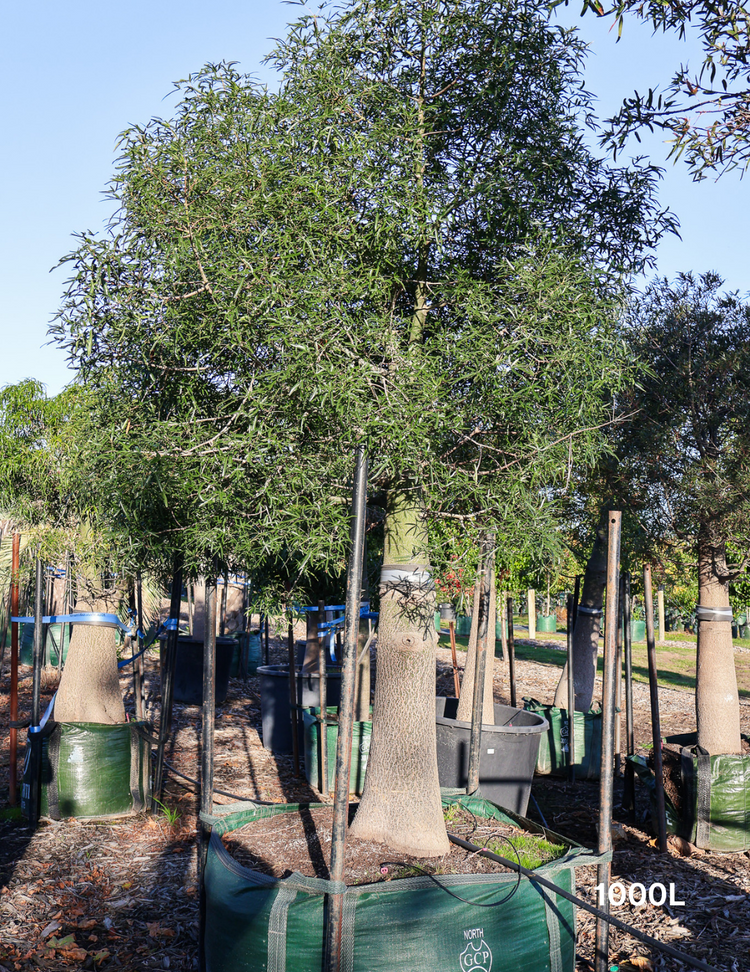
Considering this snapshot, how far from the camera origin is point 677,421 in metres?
7.71

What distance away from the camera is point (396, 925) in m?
3.97

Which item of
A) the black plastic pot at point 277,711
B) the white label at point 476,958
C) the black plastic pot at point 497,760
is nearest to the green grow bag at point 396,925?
the white label at point 476,958

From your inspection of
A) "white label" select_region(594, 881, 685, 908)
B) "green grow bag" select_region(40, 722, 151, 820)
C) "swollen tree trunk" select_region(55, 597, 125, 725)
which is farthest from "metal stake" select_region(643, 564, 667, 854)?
"swollen tree trunk" select_region(55, 597, 125, 725)

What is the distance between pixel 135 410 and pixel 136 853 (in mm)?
4057

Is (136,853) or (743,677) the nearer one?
(136,853)

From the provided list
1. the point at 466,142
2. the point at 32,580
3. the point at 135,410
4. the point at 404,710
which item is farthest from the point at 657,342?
the point at 32,580

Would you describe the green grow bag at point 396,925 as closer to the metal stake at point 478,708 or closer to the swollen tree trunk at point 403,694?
the swollen tree trunk at point 403,694

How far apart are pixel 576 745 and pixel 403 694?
5311 mm

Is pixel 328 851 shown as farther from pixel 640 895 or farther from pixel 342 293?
pixel 342 293

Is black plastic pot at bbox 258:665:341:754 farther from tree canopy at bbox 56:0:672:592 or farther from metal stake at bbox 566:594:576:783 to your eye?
tree canopy at bbox 56:0:672:592

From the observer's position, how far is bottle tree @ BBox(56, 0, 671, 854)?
4.56 meters

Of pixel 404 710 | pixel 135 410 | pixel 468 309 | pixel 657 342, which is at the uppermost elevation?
pixel 657 342

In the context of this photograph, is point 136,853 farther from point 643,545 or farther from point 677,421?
point 677,421

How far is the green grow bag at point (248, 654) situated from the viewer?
18.6 m
